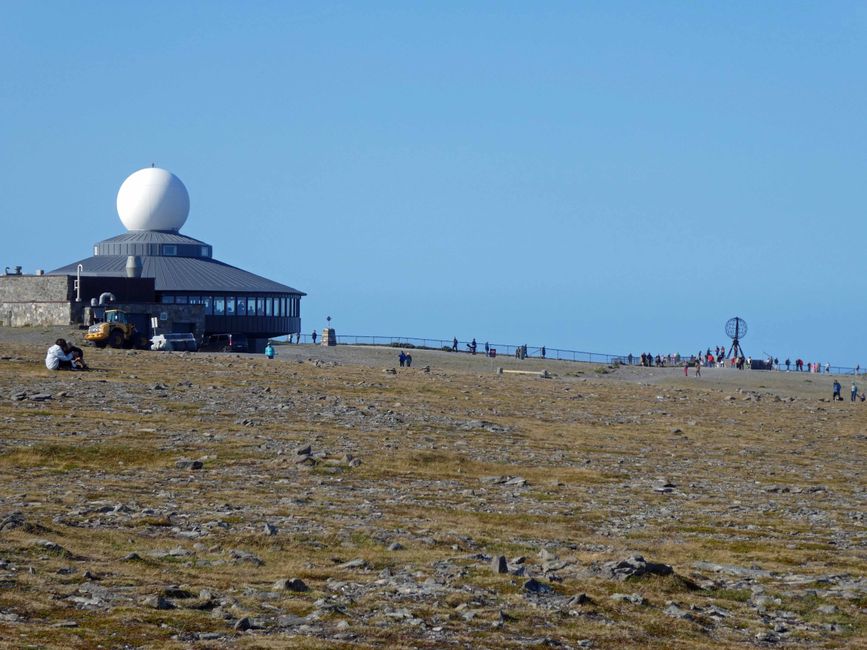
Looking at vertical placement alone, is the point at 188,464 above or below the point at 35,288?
below

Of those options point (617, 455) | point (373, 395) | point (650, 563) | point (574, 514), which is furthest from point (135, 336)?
point (650, 563)

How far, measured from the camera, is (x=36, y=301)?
8094cm

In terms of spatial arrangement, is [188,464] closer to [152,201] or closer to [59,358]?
[59,358]

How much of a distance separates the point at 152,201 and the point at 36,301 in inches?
787

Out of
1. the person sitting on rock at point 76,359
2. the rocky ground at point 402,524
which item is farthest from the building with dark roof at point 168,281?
the rocky ground at point 402,524

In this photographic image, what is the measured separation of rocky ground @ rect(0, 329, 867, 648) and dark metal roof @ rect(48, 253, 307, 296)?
50351 millimetres

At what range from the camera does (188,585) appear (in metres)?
14.1

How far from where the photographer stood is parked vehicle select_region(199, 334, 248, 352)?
80.9 m

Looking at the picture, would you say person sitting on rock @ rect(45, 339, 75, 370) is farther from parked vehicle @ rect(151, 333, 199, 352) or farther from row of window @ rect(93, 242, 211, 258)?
row of window @ rect(93, 242, 211, 258)

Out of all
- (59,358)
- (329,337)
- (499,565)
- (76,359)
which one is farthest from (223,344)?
(499,565)

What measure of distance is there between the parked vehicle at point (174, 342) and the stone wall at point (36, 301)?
24.9ft

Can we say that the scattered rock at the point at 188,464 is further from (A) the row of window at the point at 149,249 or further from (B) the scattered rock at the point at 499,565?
(A) the row of window at the point at 149,249

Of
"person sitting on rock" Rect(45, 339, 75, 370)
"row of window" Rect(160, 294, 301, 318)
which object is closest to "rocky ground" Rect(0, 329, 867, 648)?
"person sitting on rock" Rect(45, 339, 75, 370)

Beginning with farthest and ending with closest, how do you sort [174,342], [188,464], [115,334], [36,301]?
[36,301] < [174,342] < [115,334] < [188,464]
